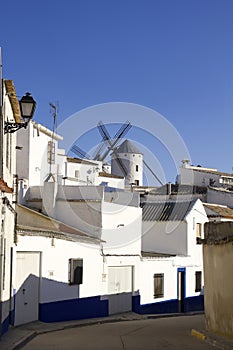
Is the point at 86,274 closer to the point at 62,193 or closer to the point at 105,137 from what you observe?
the point at 62,193

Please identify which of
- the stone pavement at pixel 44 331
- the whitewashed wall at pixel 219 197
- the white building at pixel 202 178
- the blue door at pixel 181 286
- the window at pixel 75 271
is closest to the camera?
the stone pavement at pixel 44 331

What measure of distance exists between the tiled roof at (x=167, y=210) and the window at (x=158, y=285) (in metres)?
4.06

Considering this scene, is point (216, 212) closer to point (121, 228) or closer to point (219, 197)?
point (219, 197)

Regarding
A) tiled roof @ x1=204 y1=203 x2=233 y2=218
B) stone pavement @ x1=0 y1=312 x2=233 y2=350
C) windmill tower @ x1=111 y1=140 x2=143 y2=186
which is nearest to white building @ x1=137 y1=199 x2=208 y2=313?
tiled roof @ x1=204 y1=203 x2=233 y2=218

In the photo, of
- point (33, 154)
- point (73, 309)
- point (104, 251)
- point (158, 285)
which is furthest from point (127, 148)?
point (73, 309)

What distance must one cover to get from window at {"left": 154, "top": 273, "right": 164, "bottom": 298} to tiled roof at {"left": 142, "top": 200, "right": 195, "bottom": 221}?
4061 millimetres

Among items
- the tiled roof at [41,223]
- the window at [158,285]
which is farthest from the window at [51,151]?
the tiled roof at [41,223]

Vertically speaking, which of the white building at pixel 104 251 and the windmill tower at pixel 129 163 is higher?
the windmill tower at pixel 129 163

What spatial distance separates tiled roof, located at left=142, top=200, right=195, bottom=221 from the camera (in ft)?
104

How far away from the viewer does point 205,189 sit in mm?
51375

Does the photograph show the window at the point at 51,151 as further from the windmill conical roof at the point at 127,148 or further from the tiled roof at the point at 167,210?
the windmill conical roof at the point at 127,148

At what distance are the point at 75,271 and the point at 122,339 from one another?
6.60 meters

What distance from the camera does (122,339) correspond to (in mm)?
15516

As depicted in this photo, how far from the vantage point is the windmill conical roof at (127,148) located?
254ft
